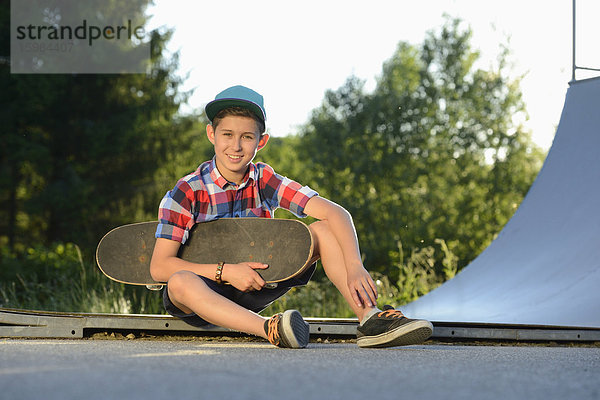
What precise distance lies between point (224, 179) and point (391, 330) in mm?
885

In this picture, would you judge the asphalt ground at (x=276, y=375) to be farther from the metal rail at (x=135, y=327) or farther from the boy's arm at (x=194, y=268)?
the metal rail at (x=135, y=327)

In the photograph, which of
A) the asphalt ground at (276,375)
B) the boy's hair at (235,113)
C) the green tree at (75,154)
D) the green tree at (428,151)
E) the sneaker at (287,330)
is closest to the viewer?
the asphalt ground at (276,375)

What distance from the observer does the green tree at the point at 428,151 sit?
18406 mm

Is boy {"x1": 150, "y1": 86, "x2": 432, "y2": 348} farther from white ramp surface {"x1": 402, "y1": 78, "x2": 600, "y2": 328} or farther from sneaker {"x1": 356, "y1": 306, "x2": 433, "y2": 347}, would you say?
white ramp surface {"x1": 402, "y1": 78, "x2": 600, "y2": 328}

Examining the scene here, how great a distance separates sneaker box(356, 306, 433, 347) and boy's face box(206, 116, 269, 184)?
78 centimetres

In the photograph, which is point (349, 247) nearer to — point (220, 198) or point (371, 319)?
point (371, 319)

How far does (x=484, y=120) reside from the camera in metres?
20.6

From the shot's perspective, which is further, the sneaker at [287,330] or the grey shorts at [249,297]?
the grey shorts at [249,297]

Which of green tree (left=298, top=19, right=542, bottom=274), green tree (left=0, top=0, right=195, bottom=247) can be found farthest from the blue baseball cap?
green tree (left=298, top=19, right=542, bottom=274)

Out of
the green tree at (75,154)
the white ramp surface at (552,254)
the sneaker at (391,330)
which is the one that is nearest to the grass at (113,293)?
the white ramp surface at (552,254)

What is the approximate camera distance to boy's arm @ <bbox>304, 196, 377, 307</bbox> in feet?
8.14

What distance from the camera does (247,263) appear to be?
8.73 ft

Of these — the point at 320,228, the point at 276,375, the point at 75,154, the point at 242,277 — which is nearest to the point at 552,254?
the point at 320,228

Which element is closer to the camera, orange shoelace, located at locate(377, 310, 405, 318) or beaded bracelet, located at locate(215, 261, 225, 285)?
orange shoelace, located at locate(377, 310, 405, 318)
